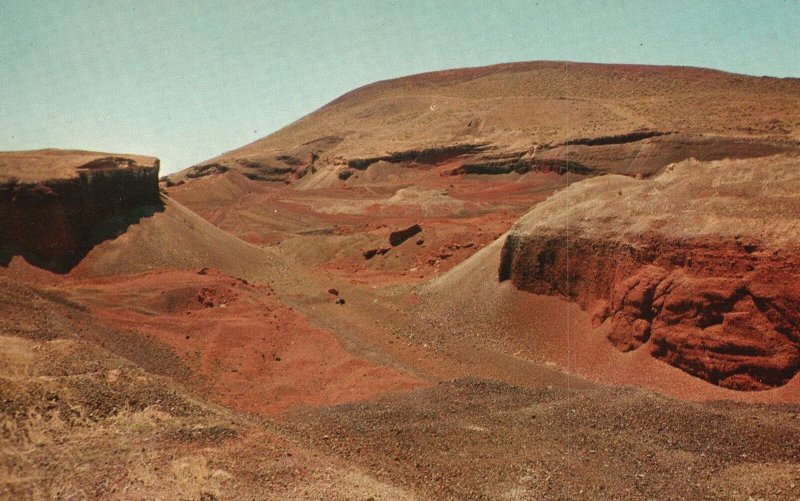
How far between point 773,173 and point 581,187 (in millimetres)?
4711

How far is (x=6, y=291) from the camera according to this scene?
38.9 feet

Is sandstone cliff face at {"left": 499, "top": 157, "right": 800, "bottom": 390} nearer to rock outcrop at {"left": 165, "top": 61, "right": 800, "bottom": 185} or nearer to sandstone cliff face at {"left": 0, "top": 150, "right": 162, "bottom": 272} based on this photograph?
sandstone cliff face at {"left": 0, "top": 150, "right": 162, "bottom": 272}

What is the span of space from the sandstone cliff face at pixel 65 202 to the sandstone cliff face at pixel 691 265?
1285 centimetres

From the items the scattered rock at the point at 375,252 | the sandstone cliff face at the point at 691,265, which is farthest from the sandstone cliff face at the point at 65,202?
the sandstone cliff face at the point at 691,265

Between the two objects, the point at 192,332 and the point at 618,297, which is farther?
the point at 192,332

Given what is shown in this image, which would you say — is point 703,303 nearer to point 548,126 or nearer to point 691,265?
point 691,265

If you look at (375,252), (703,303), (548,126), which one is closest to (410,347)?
(703,303)

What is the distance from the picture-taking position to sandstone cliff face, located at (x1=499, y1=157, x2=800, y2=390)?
9.96m

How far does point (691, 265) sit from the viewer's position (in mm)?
11305

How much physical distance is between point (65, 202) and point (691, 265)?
16.7m

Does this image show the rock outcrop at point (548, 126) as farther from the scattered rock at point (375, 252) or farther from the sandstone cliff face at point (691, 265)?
the sandstone cliff face at point (691, 265)

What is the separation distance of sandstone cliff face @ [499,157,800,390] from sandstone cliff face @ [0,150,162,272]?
12.9m

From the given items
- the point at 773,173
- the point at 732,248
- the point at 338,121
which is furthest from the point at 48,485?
the point at 338,121

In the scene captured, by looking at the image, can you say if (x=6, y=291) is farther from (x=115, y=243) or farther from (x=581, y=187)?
(x=581, y=187)
